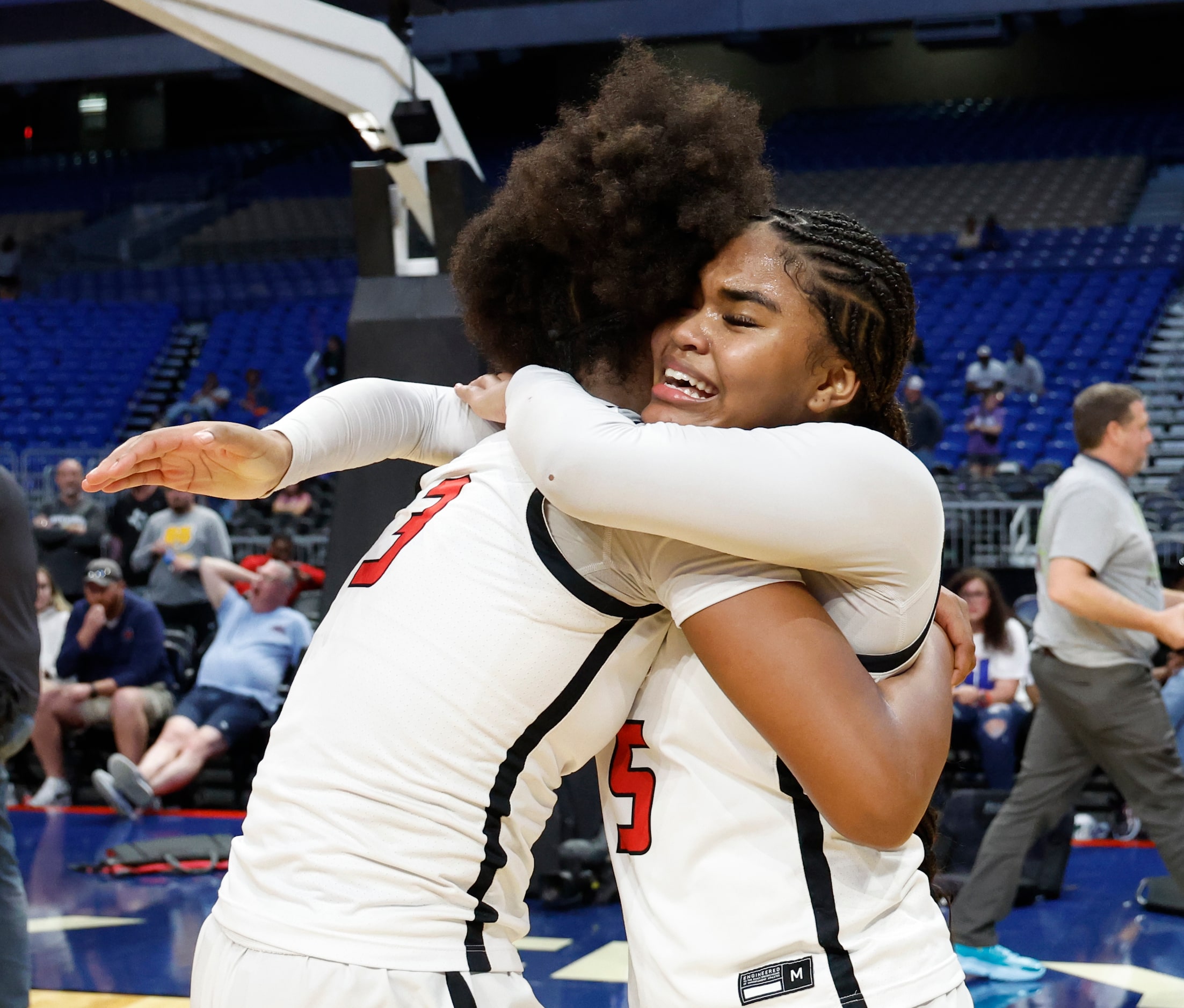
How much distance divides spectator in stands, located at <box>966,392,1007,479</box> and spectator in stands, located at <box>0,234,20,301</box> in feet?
46.8

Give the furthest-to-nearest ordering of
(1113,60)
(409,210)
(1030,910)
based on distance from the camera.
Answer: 1. (1113,60)
2. (409,210)
3. (1030,910)

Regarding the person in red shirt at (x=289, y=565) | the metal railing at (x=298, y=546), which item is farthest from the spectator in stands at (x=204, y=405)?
the person in red shirt at (x=289, y=565)

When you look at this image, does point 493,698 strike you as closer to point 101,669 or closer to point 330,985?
point 330,985

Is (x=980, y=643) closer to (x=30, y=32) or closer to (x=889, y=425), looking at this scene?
(x=889, y=425)

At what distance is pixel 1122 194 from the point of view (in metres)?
18.9

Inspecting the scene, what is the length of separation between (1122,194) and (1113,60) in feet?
18.1

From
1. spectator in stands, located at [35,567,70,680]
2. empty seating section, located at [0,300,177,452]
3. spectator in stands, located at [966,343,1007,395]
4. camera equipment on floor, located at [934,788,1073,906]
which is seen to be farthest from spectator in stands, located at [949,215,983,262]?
camera equipment on floor, located at [934,788,1073,906]

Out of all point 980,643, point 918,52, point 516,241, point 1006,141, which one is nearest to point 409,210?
point 980,643

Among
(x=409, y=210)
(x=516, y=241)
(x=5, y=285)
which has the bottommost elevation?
(x=5, y=285)

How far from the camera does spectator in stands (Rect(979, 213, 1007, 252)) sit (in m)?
17.2

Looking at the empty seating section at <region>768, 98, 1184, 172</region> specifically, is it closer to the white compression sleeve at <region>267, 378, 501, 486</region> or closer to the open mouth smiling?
the white compression sleeve at <region>267, 378, 501, 486</region>

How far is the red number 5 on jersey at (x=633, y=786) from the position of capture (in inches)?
63.2

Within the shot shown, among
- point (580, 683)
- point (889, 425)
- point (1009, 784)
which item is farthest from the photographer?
point (1009, 784)

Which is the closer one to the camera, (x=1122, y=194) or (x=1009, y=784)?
(x=1009, y=784)
